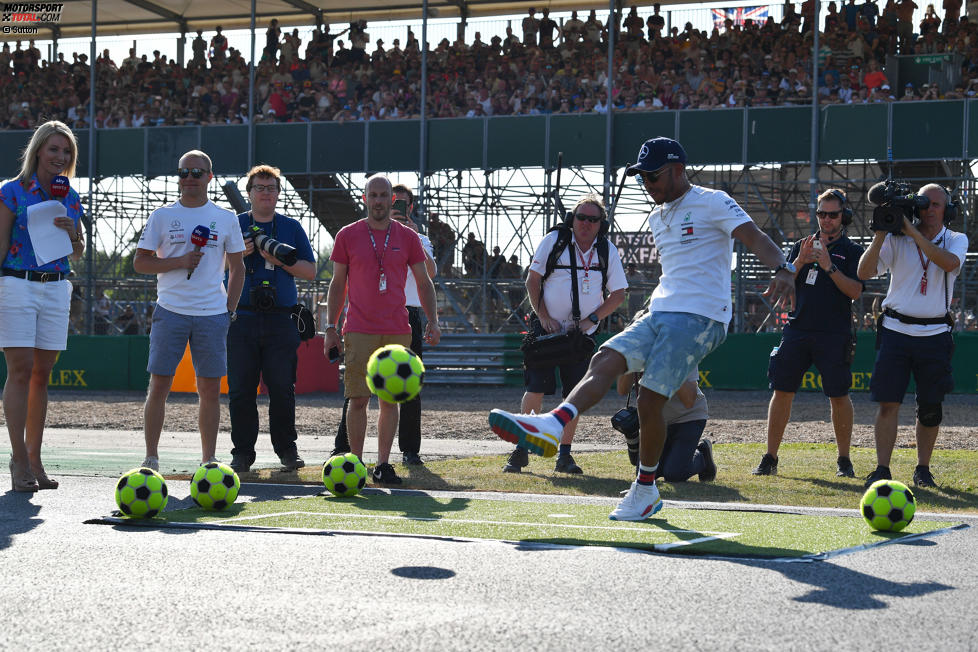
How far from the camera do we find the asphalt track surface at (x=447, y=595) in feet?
10.9

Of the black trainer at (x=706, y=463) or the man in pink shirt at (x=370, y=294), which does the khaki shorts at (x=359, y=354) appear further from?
the black trainer at (x=706, y=463)

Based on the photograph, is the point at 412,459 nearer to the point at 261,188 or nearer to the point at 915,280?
the point at 261,188

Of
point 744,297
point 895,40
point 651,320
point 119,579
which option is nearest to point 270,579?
point 119,579

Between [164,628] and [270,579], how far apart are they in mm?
717

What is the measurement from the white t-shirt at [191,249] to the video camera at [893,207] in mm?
3890

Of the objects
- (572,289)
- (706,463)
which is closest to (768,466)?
(706,463)

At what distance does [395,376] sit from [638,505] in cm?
141

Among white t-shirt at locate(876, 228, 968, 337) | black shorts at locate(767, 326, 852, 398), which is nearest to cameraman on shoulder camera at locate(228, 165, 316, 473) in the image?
black shorts at locate(767, 326, 852, 398)

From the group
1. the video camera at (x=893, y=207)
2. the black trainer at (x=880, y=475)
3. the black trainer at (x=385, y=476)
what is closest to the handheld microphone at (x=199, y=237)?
the black trainer at (x=385, y=476)

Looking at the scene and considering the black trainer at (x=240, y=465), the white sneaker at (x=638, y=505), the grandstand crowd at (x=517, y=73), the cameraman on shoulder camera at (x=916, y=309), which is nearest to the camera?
the white sneaker at (x=638, y=505)

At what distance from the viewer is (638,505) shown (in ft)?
18.8

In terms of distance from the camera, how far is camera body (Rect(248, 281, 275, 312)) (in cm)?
813

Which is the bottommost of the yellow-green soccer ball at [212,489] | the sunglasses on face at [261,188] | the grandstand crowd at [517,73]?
the yellow-green soccer ball at [212,489]

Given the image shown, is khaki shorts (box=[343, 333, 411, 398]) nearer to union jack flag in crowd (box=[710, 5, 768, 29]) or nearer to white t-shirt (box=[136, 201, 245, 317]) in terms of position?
white t-shirt (box=[136, 201, 245, 317])
